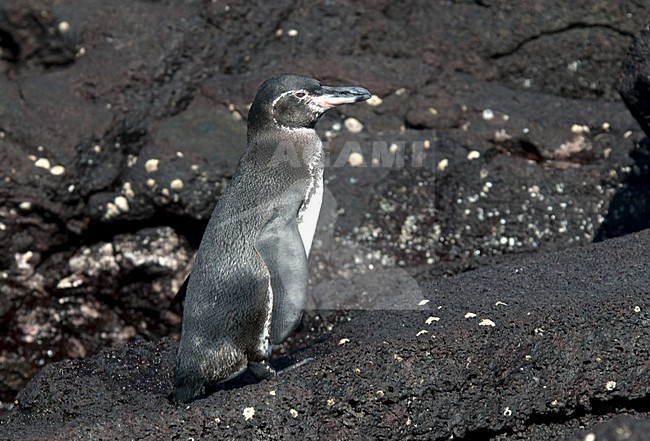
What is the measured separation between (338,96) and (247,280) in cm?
98

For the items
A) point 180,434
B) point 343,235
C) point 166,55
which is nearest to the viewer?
point 180,434

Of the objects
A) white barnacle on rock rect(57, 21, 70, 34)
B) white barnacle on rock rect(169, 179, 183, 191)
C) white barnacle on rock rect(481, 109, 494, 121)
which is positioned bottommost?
white barnacle on rock rect(169, 179, 183, 191)

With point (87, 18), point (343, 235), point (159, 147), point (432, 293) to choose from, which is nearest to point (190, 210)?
point (159, 147)

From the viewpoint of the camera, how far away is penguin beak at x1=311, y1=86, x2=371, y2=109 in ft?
15.6

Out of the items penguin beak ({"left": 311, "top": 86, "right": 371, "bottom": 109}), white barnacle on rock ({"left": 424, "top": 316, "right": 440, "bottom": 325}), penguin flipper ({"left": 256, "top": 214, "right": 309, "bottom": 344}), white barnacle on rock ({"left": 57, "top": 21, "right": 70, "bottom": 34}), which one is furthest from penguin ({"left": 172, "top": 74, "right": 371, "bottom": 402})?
white barnacle on rock ({"left": 57, "top": 21, "right": 70, "bottom": 34})

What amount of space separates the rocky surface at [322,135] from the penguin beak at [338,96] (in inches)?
50.1

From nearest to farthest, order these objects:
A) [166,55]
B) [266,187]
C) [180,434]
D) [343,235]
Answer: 1. [180,434]
2. [266,187]
3. [343,235]
4. [166,55]

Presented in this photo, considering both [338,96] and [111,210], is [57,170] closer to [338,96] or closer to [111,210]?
[111,210]

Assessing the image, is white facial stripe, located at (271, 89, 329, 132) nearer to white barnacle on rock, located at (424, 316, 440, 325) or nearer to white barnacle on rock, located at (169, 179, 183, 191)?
white barnacle on rock, located at (424, 316, 440, 325)

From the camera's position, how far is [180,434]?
3.94 metres

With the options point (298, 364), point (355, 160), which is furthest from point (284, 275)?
point (355, 160)

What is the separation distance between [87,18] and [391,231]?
243 centimetres

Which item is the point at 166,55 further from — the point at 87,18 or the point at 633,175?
the point at 633,175

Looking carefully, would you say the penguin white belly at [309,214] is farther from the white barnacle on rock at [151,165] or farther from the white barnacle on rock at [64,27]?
the white barnacle on rock at [64,27]
